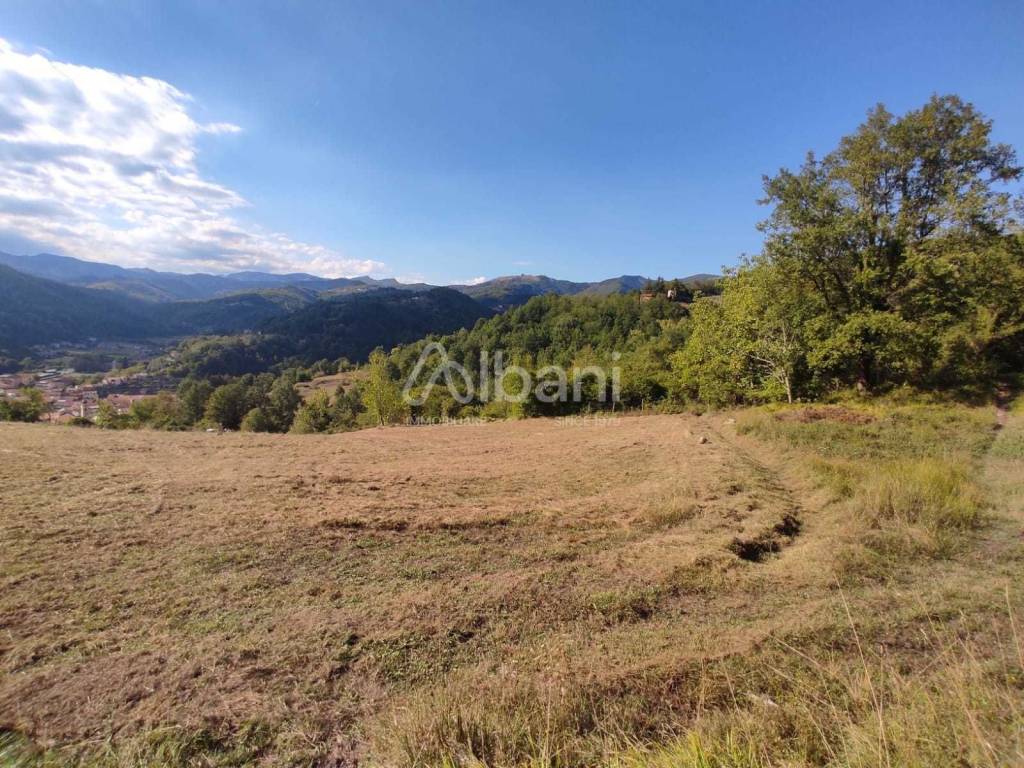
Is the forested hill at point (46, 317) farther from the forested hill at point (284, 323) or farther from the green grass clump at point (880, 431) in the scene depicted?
the green grass clump at point (880, 431)

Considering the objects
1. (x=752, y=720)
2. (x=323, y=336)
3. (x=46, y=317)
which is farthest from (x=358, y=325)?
(x=752, y=720)

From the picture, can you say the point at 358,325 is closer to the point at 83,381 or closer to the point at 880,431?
the point at 83,381

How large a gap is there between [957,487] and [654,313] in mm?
79613

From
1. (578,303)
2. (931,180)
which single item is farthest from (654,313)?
(931,180)

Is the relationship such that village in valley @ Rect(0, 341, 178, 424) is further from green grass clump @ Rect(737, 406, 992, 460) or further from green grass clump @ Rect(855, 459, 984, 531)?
green grass clump @ Rect(855, 459, 984, 531)

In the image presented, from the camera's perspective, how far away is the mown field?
2803 millimetres

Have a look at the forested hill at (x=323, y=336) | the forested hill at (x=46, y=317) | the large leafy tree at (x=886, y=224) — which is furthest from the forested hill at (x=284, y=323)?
the large leafy tree at (x=886, y=224)

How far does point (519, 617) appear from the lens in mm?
4668

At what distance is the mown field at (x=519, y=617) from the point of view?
9.20 feet

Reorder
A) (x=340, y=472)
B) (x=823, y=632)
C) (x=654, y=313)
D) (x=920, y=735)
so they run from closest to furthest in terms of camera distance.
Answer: (x=920, y=735)
(x=823, y=632)
(x=340, y=472)
(x=654, y=313)

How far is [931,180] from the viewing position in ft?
53.2

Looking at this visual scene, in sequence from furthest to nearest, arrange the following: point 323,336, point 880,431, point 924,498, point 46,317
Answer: point 46,317, point 323,336, point 880,431, point 924,498

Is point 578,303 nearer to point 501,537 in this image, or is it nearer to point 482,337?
point 482,337

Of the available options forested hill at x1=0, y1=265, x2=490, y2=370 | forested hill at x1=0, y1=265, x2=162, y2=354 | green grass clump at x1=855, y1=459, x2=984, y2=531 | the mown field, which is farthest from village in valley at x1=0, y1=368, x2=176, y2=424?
green grass clump at x1=855, y1=459, x2=984, y2=531
